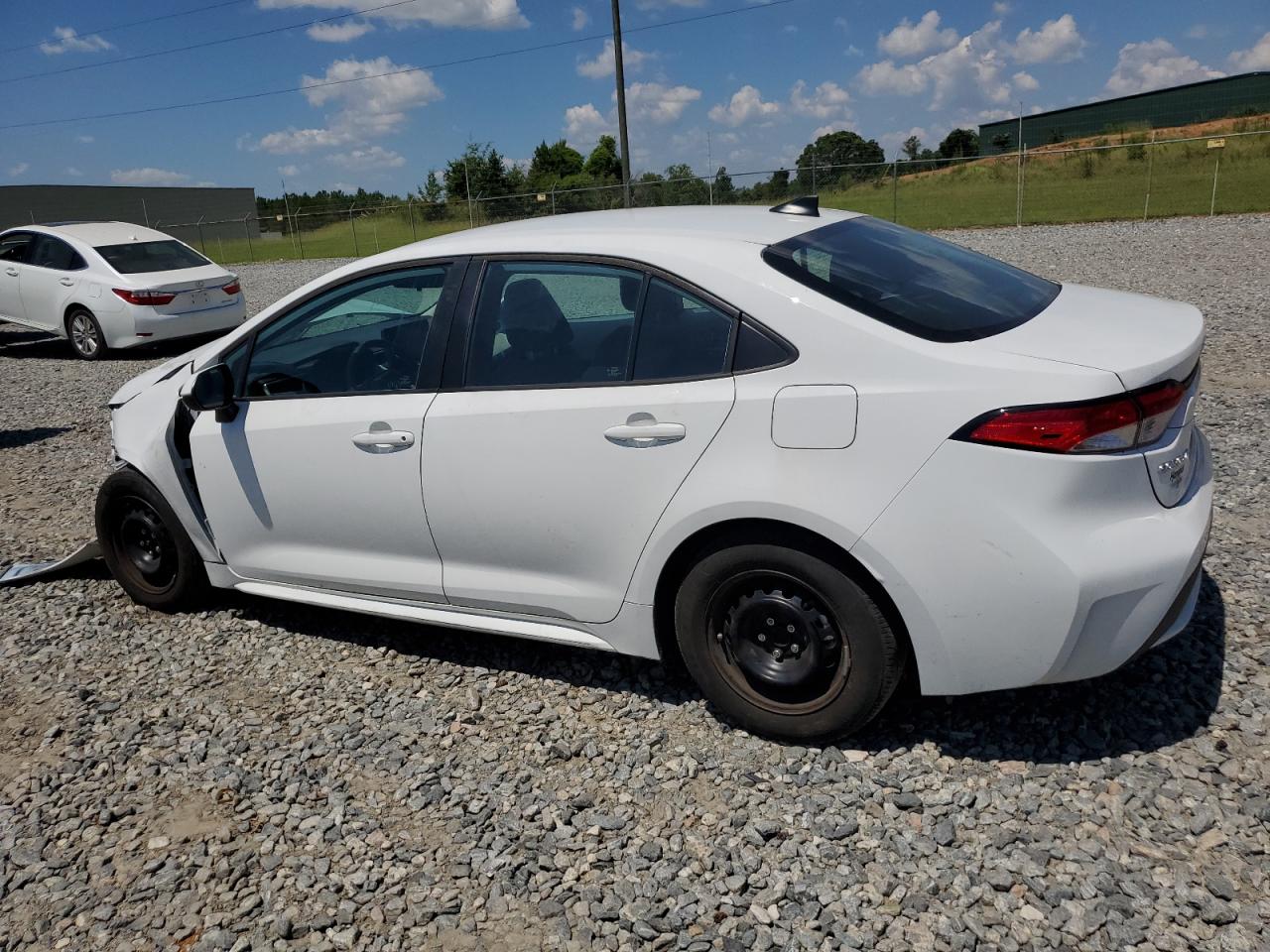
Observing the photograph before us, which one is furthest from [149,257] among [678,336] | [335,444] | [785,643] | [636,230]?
[785,643]

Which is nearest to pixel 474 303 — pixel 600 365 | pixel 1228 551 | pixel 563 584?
pixel 600 365

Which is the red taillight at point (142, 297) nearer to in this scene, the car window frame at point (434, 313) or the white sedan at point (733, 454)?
the white sedan at point (733, 454)

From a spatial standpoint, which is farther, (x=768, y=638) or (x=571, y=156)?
(x=571, y=156)

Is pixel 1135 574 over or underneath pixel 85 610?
over

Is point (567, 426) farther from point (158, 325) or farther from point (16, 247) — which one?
point (16, 247)

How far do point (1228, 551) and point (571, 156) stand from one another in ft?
234

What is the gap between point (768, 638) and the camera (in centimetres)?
309

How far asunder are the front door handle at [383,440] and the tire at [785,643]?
1211 millimetres

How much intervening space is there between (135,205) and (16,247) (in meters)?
58.5

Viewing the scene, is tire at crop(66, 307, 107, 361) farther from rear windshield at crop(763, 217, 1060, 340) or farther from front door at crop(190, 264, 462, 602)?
rear windshield at crop(763, 217, 1060, 340)

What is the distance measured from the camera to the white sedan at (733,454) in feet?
8.73

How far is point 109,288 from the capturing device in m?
12.3

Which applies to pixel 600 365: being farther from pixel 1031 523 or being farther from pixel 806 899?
pixel 806 899

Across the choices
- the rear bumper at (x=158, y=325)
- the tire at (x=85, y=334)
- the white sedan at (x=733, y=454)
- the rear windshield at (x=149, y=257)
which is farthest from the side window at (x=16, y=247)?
the white sedan at (x=733, y=454)
